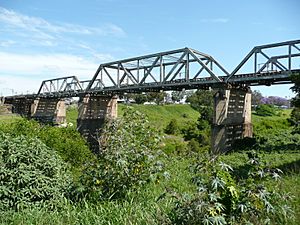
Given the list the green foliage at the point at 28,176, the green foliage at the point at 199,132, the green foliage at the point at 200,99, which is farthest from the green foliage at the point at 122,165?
the green foliage at the point at 200,99

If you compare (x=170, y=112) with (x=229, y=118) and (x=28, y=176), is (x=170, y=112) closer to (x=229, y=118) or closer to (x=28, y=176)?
(x=229, y=118)

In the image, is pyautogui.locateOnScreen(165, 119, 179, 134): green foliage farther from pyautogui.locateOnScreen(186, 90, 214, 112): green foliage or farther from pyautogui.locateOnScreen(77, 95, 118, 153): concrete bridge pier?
pyautogui.locateOnScreen(186, 90, 214, 112): green foliage

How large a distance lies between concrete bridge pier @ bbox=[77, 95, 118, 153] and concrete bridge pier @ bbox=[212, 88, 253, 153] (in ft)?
63.8

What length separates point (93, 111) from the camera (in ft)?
134

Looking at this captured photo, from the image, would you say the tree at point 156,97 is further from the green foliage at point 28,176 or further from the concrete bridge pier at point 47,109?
the green foliage at point 28,176

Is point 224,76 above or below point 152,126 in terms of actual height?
above

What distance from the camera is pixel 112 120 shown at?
6.66 metres

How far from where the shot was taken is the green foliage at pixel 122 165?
18.2 feet

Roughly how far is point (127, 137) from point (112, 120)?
33.6 inches

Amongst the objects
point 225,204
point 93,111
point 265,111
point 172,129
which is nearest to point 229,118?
point 172,129

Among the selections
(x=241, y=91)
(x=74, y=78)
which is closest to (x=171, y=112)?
(x=74, y=78)

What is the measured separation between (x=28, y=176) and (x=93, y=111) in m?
35.5

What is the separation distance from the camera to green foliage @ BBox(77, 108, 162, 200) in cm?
554

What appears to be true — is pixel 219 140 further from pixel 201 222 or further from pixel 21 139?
pixel 201 222
